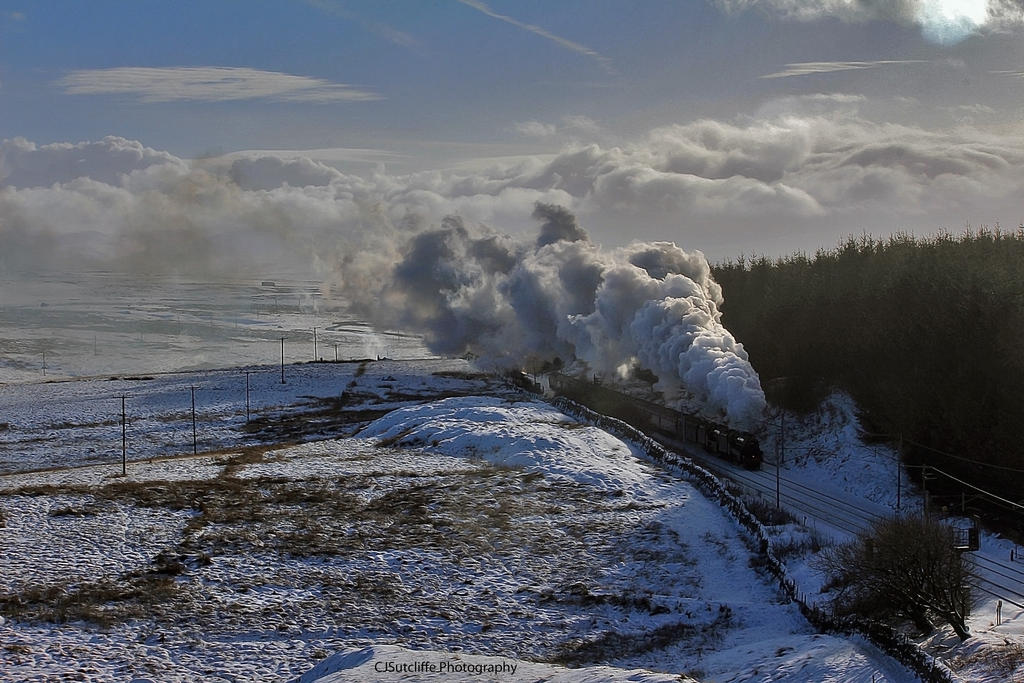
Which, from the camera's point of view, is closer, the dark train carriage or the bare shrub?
the bare shrub

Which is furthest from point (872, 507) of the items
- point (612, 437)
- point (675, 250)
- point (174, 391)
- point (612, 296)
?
point (174, 391)

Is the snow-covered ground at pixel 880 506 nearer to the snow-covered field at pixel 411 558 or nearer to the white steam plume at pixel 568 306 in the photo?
the snow-covered field at pixel 411 558

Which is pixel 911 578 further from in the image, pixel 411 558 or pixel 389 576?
pixel 389 576

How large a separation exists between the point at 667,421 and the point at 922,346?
755 inches

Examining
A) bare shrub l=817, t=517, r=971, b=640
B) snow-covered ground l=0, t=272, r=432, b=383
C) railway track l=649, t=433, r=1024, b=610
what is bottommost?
railway track l=649, t=433, r=1024, b=610

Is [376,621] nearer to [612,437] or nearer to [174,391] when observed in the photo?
[612,437]

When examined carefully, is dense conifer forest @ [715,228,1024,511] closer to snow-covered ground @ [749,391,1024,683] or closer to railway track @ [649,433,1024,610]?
snow-covered ground @ [749,391,1024,683]

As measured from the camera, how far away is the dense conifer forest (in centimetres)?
5084

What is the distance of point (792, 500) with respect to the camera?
49031 mm

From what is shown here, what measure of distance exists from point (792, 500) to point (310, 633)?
31.1m

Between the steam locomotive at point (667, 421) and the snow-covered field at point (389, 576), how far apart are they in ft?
25.9

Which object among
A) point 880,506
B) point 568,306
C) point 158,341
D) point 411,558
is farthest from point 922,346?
point 158,341

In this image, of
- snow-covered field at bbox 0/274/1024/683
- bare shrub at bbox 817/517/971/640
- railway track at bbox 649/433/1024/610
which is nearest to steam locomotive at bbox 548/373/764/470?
railway track at bbox 649/433/1024/610

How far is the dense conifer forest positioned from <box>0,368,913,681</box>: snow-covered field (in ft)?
61.0
